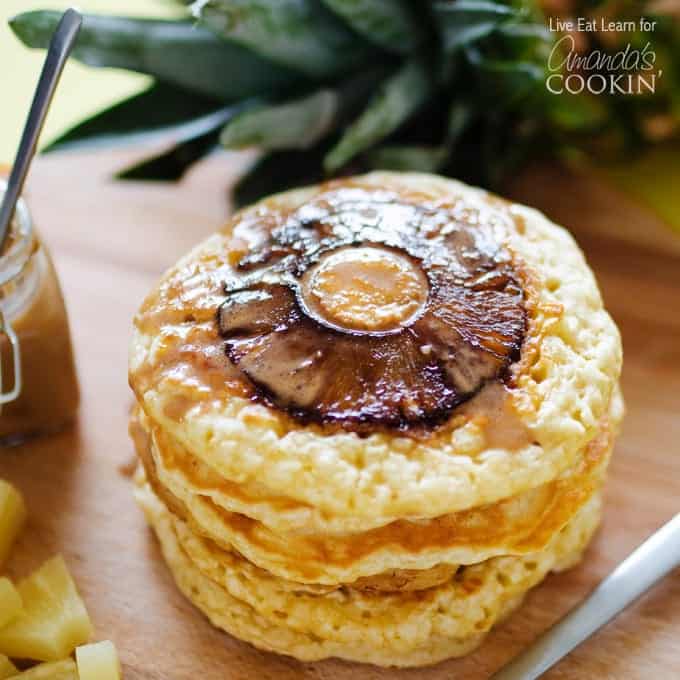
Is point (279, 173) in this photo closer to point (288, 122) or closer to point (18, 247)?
point (288, 122)

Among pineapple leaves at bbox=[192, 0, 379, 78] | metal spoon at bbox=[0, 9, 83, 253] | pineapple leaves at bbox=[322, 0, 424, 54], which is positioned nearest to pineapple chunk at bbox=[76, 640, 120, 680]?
metal spoon at bbox=[0, 9, 83, 253]

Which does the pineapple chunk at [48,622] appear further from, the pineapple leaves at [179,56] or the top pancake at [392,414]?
the pineapple leaves at [179,56]

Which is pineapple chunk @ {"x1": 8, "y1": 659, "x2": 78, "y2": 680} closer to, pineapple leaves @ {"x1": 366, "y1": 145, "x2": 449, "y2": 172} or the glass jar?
the glass jar

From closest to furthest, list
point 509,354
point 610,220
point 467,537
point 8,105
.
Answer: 1. point 467,537
2. point 509,354
3. point 610,220
4. point 8,105

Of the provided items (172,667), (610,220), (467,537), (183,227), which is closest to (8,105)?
(183,227)

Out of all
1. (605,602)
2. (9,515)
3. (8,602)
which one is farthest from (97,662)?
(605,602)

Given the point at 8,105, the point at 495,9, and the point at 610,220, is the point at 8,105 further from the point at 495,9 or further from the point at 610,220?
the point at 610,220
